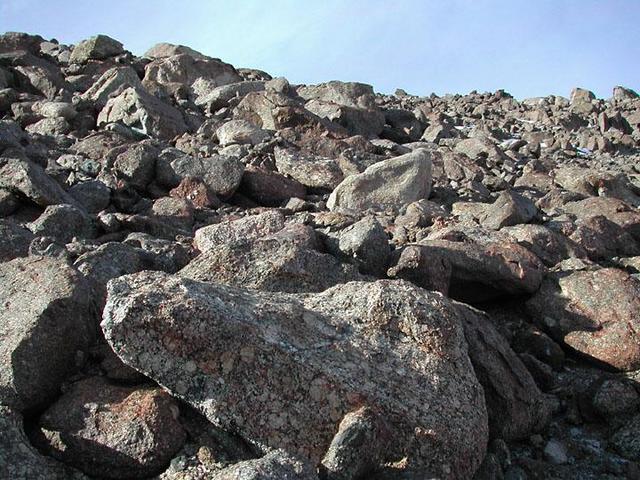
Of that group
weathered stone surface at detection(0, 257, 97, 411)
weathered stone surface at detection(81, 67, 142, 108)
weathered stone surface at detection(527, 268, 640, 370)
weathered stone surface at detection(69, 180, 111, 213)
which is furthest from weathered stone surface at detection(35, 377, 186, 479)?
weathered stone surface at detection(81, 67, 142, 108)

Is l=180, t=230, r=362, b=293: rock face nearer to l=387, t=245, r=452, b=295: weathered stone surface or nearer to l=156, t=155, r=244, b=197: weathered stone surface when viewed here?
l=387, t=245, r=452, b=295: weathered stone surface

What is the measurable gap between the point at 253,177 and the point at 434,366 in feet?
28.4

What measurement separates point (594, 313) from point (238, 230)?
401cm

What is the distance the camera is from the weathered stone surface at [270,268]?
679cm

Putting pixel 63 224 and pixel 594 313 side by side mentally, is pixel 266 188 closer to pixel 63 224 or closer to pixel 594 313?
pixel 63 224

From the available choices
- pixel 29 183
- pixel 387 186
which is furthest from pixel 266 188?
pixel 29 183

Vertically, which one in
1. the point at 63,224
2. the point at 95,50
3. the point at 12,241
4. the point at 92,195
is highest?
the point at 95,50

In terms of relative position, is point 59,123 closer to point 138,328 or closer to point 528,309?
point 528,309

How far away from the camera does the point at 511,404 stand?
6070 millimetres

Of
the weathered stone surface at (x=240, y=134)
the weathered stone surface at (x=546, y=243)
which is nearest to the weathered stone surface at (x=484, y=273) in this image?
the weathered stone surface at (x=546, y=243)

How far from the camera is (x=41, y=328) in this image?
5.07 meters

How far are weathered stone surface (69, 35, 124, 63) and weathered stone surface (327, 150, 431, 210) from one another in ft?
61.1

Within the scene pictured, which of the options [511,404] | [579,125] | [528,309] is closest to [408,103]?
[579,125]

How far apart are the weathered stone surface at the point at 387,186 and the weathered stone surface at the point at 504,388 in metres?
6.47
